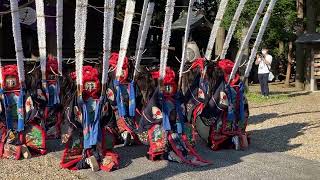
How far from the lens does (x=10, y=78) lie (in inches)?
239

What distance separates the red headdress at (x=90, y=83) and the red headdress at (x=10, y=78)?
1024 millimetres

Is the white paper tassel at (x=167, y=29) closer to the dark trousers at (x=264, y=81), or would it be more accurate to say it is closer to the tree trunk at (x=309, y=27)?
the dark trousers at (x=264, y=81)

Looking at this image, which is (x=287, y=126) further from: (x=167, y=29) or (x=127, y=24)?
(x=127, y=24)

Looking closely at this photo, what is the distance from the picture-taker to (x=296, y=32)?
17062 mm

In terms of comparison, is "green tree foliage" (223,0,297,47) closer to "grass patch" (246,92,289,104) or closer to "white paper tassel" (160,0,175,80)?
"grass patch" (246,92,289,104)

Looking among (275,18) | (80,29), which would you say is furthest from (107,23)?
(275,18)

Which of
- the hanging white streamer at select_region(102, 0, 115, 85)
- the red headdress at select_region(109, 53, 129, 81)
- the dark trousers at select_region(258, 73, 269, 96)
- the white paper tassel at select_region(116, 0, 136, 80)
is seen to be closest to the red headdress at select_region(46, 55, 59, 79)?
Answer: the red headdress at select_region(109, 53, 129, 81)

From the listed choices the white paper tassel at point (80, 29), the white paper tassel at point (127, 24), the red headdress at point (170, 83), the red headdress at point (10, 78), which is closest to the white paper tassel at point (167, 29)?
the red headdress at point (170, 83)

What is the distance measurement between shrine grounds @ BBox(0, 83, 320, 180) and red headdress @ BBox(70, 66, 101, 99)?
2.82 ft

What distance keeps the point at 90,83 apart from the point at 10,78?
3.83 ft

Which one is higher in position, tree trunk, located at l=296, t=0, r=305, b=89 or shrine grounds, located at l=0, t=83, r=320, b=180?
tree trunk, located at l=296, t=0, r=305, b=89

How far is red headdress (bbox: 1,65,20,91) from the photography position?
19.8 feet

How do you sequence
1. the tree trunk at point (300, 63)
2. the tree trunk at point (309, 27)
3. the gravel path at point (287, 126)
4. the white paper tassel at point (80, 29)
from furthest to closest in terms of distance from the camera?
the tree trunk at point (300, 63) → the tree trunk at point (309, 27) → the gravel path at point (287, 126) → the white paper tassel at point (80, 29)

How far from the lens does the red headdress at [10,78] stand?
6.04 meters
